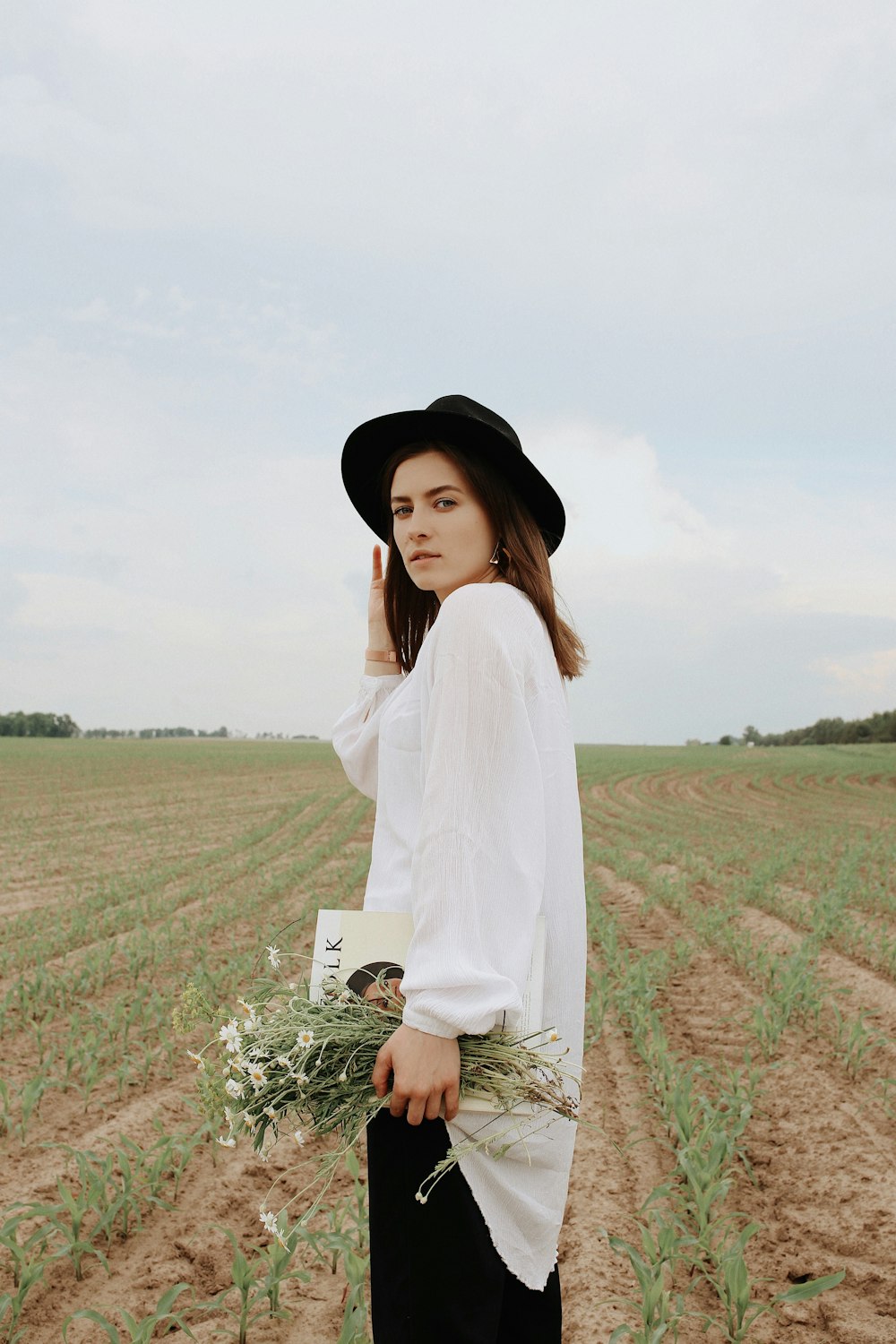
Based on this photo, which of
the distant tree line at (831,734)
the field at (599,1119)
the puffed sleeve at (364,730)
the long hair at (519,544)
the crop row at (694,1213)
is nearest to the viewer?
the long hair at (519,544)

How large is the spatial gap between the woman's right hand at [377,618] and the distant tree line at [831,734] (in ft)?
213

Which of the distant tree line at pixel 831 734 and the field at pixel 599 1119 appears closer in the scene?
the field at pixel 599 1119

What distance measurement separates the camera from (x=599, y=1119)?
4266 mm

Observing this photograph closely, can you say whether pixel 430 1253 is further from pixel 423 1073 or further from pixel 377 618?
pixel 377 618

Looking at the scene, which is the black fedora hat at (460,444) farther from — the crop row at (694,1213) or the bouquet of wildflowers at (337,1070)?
the crop row at (694,1213)

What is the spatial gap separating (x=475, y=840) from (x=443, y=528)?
2.09 ft

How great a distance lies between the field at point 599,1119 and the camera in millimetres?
2984

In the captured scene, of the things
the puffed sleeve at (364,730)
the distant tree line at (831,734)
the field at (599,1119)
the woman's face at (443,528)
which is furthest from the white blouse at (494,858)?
the distant tree line at (831,734)

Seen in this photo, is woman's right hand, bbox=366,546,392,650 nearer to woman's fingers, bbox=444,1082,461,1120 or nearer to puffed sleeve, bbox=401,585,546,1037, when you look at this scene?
puffed sleeve, bbox=401,585,546,1037

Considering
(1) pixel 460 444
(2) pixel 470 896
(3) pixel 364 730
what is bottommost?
(2) pixel 470 896

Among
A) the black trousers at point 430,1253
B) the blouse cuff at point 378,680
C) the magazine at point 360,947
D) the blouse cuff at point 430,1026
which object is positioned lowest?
the black trousers at point 430,1253

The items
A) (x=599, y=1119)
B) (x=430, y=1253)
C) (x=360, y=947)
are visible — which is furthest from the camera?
(x=599, y=1119)

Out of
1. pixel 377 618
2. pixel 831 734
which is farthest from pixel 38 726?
pixel 377 618

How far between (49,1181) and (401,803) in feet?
9.88
